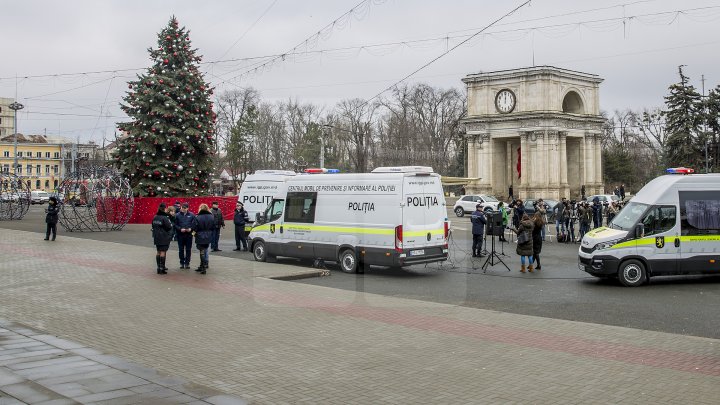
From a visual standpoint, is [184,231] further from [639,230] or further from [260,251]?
[639,230]

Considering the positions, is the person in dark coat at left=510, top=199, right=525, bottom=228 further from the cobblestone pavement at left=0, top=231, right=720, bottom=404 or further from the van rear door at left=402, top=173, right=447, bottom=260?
the cobblestone pavement at left=0, top=231, right=720, bottom=404

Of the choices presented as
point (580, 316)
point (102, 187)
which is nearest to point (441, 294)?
point (580, 316)

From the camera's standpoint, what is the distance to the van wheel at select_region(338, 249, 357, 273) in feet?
57.2

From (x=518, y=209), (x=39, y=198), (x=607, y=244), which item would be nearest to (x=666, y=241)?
(x=607, y=244)

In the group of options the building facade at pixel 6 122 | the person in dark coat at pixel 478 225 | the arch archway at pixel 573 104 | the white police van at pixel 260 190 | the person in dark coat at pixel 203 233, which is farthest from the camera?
the building facade at pixel 6 122

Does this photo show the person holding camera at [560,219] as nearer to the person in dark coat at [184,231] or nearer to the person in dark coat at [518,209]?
the person in dark coat at [518,209]

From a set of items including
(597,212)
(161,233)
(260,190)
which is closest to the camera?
(161,233)

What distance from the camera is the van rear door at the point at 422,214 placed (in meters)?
16.7

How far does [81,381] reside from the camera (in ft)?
23.9

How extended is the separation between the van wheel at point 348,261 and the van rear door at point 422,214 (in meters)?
1.60

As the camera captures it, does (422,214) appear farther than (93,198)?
No

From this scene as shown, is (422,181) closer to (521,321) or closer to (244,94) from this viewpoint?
(521,321)

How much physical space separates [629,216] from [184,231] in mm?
11108

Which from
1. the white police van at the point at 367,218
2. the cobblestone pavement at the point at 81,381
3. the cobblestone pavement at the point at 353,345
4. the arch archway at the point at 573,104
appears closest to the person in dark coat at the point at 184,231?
the cobblestone pavement at the point at 353,345
